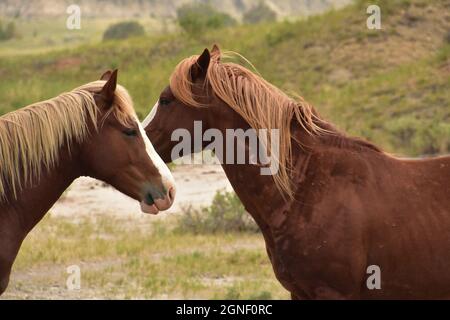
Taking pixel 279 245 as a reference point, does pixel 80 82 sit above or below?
above

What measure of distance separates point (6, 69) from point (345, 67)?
32.3ft

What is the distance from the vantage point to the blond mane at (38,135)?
14.2 feet

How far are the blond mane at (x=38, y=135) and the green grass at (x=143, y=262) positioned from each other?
12.7 feet

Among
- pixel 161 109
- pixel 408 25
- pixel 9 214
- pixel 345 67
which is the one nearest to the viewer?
pixel 9 214

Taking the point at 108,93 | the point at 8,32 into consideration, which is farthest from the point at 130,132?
the point at 8,32

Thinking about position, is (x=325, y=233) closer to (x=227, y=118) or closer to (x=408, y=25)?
(x=227, y=118)

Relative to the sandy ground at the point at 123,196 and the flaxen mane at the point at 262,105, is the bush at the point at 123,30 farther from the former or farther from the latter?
the flaxen mane at the point at 262,105

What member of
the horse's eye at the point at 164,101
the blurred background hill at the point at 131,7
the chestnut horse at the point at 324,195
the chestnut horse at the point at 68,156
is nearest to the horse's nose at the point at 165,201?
the chestnut horse at the point at 68,156

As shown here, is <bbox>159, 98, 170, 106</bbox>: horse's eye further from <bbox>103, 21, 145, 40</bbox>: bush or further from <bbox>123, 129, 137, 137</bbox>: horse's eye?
<bbox>103, 21, 145, 40</bbox>: bush

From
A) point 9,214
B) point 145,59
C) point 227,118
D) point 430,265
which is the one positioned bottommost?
point 430,265

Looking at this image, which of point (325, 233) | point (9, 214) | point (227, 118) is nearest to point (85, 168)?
point (9, 214)

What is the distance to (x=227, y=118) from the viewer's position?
16.1 feet

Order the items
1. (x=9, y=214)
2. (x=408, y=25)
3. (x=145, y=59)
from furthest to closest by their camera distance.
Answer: (x=145, y=59), (x=408, y=25), (x=9, y=214)

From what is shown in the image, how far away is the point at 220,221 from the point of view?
11.1 meters
